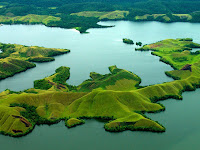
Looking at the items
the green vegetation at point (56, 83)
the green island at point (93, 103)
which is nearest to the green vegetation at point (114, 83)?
the green island at point (93, 103)

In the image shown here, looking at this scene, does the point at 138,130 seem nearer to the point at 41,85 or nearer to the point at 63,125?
the point at 63,125

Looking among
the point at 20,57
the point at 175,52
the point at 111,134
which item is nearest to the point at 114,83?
the point at 111,134

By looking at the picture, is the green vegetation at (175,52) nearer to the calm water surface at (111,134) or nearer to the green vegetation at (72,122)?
the calm water surface at (111,134)

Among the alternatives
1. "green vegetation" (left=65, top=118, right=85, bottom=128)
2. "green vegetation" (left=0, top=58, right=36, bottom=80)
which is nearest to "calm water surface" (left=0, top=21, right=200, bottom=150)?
"green vegetation" (left=65, top=118, right=85, bottom=128)

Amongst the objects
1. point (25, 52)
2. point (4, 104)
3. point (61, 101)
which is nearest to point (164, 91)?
point (61, 101)

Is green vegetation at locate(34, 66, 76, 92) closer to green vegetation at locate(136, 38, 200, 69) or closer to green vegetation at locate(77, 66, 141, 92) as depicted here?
green vegetation at locate(77, 66, 141, 92)

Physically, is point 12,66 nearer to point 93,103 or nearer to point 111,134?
point 93,103
